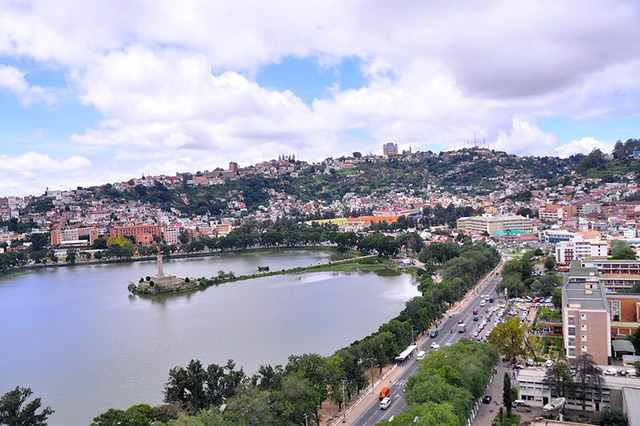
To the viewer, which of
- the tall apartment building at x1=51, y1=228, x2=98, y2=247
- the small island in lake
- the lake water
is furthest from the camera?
the tall apartment building at x1=51, y1=228, x2=98, y2=247

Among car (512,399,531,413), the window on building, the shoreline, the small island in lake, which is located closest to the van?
car (512,399,531,413)

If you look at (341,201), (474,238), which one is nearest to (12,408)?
(474,238)

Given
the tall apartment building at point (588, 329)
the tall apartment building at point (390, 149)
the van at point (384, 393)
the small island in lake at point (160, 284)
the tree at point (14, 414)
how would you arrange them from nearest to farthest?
the tree at point (14, 414) < the van at point (384, 393) < the tall apartment building at point (588, 329) < the small island in lake at point (160, 284) < the tall apartment building at point (390, 149)

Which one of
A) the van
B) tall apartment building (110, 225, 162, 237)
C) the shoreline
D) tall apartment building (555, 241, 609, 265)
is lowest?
the van

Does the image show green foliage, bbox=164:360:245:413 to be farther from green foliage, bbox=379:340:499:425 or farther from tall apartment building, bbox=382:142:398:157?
tall apartment building, bbox=382:142:398:157

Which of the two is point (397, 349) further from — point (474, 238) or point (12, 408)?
point (474, 238)

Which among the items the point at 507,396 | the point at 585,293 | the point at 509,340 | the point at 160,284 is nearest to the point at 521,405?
the point at 507,396

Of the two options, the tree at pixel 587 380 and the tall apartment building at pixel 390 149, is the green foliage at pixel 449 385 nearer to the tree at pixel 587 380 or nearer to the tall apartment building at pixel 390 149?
the tree at pixel 587 380

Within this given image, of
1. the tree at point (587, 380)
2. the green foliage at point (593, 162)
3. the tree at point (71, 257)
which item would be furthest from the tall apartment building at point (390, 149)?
the tree at point (587, 380)

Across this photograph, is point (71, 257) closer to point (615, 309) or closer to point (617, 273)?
point (617, 273)
